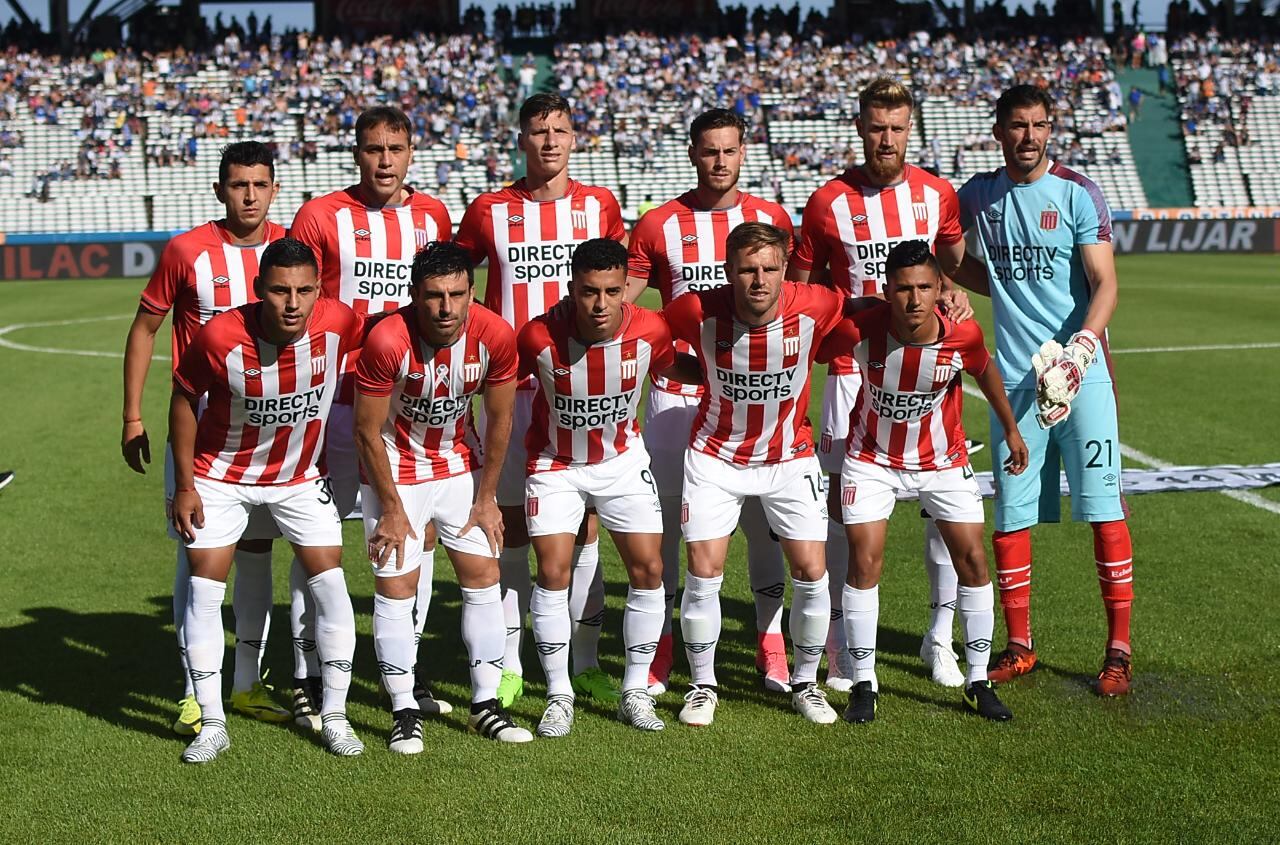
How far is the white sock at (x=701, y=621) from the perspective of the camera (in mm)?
5629

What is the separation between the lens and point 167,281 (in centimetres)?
561

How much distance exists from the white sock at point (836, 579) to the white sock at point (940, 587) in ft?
1.35

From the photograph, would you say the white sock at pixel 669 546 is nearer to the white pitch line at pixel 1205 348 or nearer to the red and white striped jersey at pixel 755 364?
the red and white striped jersey at pixel 755 364

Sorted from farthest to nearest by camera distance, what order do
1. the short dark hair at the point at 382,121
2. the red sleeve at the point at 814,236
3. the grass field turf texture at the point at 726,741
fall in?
1. the red sleeve at the point at 814,236
2. the short dark hair at the point at 382,121
3. the grass field turf texture at the point at 726,741

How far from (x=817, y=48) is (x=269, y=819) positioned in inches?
1745

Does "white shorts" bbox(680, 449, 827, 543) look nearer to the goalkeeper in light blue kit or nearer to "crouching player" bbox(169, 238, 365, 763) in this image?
the goalkeeper in light blue kit

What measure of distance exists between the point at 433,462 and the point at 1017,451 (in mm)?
2459

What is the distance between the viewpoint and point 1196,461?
10.6m

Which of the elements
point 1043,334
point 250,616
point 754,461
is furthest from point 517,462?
point 1043,334

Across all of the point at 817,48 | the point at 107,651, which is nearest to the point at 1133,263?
the point at 817,48

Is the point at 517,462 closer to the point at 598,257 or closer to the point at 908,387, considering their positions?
the point at 598,257

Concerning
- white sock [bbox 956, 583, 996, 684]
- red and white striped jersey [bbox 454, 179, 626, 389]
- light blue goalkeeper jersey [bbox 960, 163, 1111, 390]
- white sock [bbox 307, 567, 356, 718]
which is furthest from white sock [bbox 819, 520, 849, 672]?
white sock [bbox 307, 567, 356, 718]

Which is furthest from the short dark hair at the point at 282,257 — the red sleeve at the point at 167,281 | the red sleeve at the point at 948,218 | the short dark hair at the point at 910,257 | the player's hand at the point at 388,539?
the red sleeve at the point at 948,218

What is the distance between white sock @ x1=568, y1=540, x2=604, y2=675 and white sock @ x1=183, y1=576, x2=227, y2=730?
1523 mm
